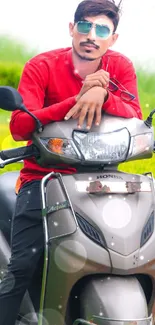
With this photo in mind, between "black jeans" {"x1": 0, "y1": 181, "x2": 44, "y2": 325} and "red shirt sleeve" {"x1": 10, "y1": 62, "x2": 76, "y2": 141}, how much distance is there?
0.82ft

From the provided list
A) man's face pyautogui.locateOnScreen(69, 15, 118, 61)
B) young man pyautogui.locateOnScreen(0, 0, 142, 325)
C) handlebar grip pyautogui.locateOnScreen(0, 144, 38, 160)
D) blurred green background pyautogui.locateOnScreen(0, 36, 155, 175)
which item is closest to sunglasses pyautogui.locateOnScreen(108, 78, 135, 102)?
young man pyautogui.locateOnScreen(0, 0, 142, 325)

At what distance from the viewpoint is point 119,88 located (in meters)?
3.10

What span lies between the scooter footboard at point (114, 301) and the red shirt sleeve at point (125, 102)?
24.9 inches

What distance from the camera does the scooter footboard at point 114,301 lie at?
264 centimetres

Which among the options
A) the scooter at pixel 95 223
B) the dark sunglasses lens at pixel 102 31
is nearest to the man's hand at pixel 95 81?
the scooter at pixel 95 223

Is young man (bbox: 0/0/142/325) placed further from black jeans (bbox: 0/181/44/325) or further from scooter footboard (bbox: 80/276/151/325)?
scooter footboard (bbox: 80/276/151/325)

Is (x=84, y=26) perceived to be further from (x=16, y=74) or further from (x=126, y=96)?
(x=16, y=74)

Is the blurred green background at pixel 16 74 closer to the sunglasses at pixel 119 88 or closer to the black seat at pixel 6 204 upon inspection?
the black seat at pixel 6 204

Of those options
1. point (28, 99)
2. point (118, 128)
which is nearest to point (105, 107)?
point (118, 128)

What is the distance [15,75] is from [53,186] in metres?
5.87

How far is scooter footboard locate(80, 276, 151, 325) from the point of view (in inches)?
104

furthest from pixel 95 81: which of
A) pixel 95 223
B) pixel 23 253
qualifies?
pixel 23 253

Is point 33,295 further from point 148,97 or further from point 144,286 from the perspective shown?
point 148,97

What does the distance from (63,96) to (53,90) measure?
50 millimetres
